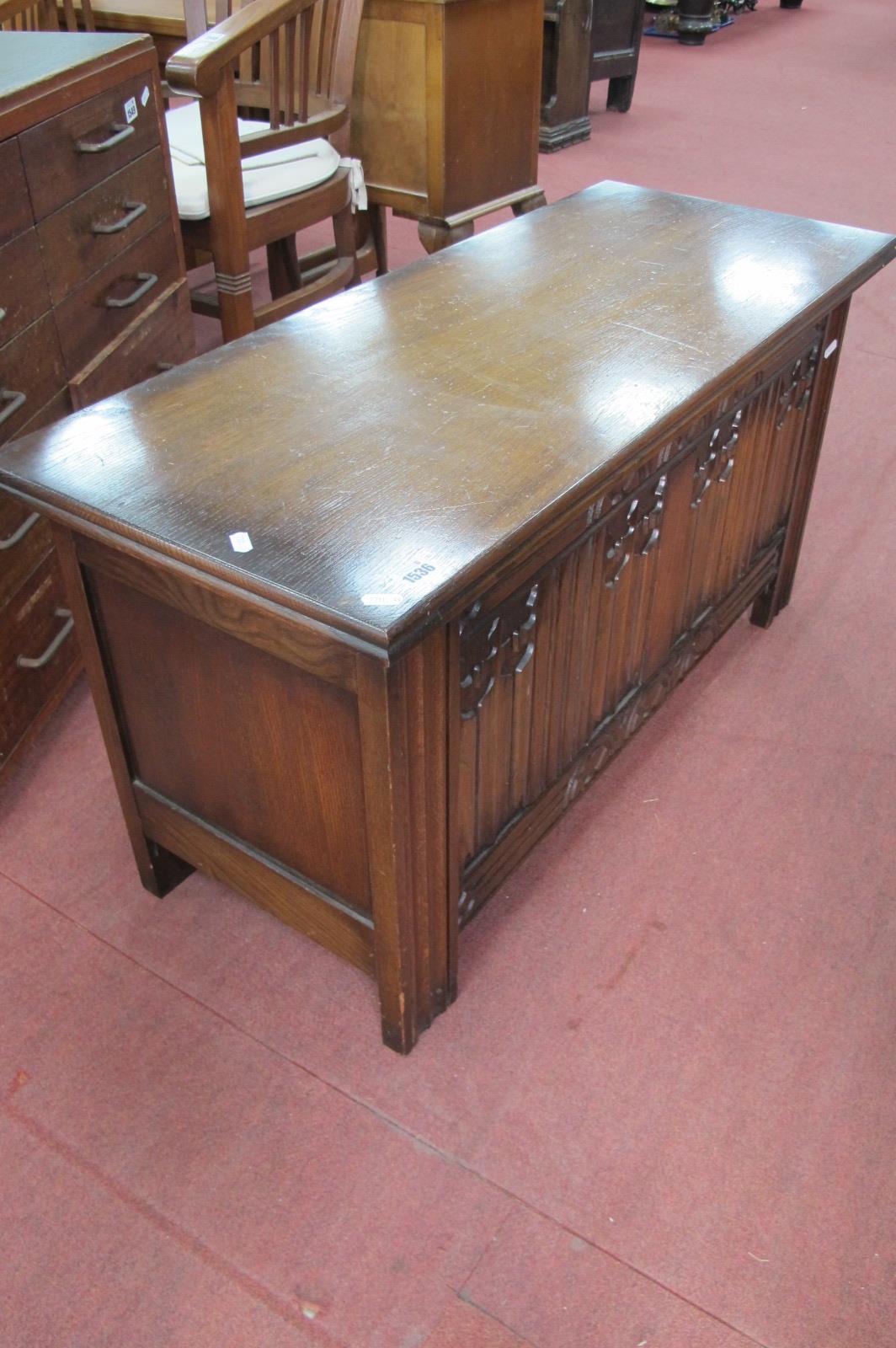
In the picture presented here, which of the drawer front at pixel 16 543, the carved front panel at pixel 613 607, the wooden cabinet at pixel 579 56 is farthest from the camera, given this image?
the wooden cabinet at pixel 579 56

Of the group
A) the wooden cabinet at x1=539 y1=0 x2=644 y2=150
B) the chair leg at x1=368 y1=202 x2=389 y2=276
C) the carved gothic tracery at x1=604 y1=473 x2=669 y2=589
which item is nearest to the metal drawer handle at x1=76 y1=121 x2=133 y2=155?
the carved gothic tracery at x1=604 y1=473 x2=669 y2=589

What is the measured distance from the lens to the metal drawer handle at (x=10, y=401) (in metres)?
1.47

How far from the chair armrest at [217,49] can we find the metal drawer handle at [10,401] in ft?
2.65

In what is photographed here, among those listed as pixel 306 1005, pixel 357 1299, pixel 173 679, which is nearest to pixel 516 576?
pixel 173 679

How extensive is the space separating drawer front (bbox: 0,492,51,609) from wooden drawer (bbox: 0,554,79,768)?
2cm

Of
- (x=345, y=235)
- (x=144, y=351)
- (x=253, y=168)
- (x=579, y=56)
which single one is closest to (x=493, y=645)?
(x=144, y=351)

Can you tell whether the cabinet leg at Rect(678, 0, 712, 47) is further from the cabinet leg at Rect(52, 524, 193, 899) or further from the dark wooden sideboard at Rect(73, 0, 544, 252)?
the cabinet leg at Rect(52, 524, 193, 899)

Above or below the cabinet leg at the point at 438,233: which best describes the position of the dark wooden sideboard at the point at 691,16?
below

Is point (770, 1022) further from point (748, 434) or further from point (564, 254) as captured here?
point (564, 254)

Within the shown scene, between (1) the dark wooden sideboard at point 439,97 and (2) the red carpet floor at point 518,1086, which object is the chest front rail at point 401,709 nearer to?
(2) the red carpet floor at point 518,1086

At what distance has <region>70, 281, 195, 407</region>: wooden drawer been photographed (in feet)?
5.66

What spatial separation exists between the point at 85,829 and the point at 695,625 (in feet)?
3.13

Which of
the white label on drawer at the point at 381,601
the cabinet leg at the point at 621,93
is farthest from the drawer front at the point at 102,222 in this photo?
the cabinet leg at the point at 621,93

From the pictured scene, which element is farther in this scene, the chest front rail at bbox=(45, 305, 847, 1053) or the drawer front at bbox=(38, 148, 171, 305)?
the drawer front at bbox=(38, 148, 171, 305)
